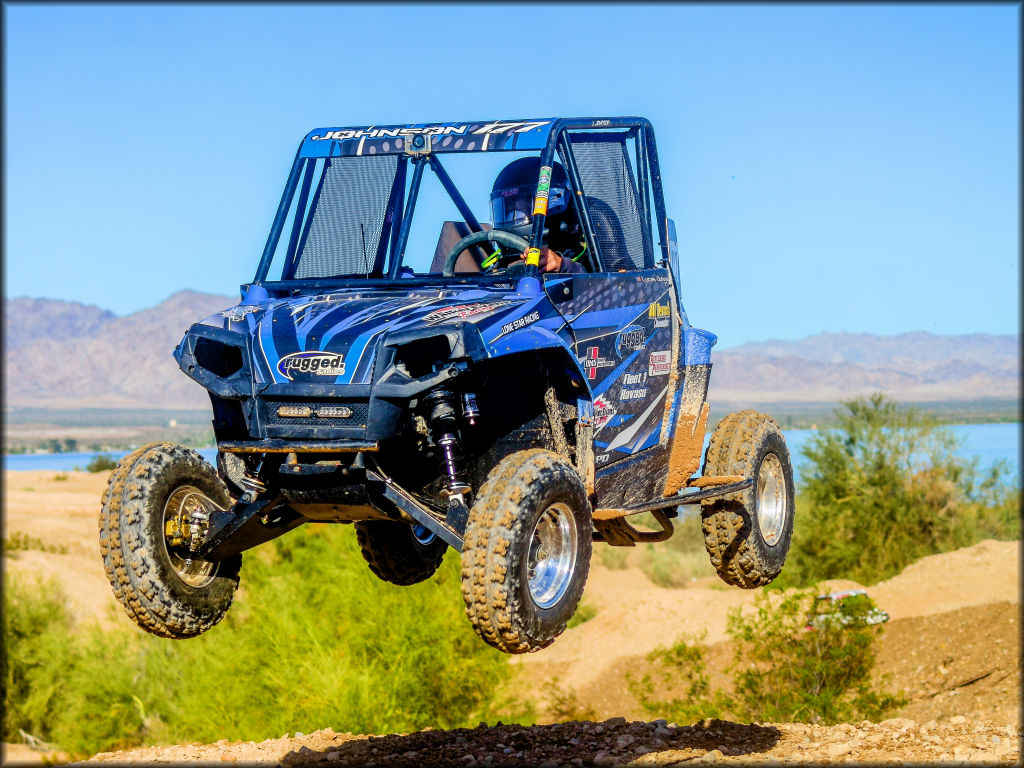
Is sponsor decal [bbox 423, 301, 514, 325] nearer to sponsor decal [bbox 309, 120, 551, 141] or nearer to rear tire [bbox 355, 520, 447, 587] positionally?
sponsor decal [bbox 309, 120, 551, 141]

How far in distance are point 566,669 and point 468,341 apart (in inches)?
1308

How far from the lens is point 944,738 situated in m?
13.6

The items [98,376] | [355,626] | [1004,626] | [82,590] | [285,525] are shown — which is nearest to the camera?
[285,525]

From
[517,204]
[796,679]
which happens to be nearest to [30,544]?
[796,679]

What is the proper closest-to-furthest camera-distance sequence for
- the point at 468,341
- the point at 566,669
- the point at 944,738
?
the point at 468,341
the point at 944,738
the point at 566,669

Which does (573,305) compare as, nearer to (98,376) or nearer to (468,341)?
(468,341)

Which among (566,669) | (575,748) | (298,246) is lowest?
(566,669)

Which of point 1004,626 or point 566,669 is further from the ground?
point 1004,626

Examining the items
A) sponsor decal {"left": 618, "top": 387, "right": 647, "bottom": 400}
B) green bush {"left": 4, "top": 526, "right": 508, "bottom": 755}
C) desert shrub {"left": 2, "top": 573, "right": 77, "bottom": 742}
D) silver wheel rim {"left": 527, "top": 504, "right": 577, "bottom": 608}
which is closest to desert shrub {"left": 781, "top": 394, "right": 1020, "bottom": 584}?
green bush {"left": 4, "top": 526, "right": 508, "bottom": 755}

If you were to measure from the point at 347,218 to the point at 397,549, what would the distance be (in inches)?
116

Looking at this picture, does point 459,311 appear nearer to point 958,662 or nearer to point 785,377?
point 958,662

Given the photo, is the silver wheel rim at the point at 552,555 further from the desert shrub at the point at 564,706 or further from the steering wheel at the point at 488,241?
the desert shrub at the point at 564,706

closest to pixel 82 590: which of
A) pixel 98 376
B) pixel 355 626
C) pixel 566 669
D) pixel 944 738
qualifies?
pixel 566 669

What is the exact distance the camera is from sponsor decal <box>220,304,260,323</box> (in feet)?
26.6
